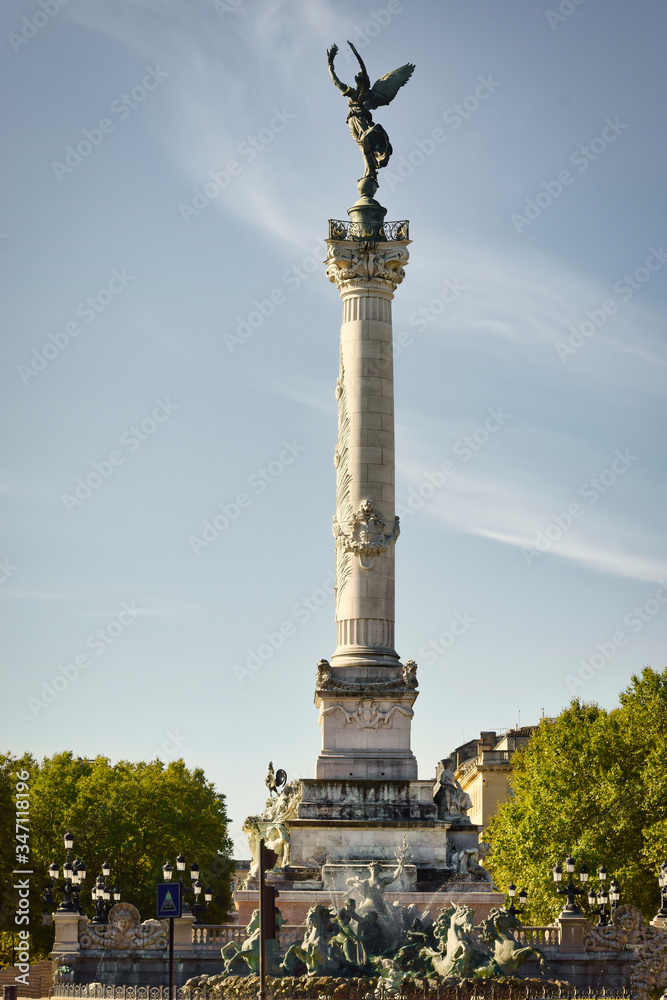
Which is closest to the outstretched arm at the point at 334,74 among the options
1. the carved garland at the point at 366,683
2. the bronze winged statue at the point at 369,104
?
the bronze winged statue at the point at 369,104

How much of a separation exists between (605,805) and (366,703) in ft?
45.7

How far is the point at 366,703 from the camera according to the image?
4625 centimetres

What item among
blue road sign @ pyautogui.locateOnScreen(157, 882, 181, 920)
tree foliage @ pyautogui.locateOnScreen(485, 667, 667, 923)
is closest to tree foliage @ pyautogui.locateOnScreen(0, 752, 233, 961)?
tree foliage @ pyautogui.locateOnScreen(485, 667, 667, 923)

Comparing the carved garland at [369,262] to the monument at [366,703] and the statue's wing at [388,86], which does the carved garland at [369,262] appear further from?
the statue's wing at [388,86]

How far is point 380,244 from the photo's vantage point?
4988 cm

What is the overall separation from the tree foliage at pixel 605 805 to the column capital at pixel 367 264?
1933cm

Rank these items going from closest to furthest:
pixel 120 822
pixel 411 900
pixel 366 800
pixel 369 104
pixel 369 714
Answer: pixel 411 900 → pixel 366 800 → pixel 369 714 → pixel 369 104 → pixel 120 822

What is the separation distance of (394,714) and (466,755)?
66.9 meters

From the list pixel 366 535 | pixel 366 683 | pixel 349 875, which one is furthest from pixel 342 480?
pixel 349 875

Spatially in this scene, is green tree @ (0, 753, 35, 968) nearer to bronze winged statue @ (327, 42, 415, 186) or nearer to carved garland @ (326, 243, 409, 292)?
carved garland @ (326, 243, 409, 292)

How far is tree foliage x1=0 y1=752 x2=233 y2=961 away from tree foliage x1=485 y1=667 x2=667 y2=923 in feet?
48.8

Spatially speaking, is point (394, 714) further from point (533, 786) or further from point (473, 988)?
point (533, 786)

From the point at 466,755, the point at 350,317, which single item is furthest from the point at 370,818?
the point at 466,755

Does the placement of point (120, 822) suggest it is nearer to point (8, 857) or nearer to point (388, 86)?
point (8, 857)
